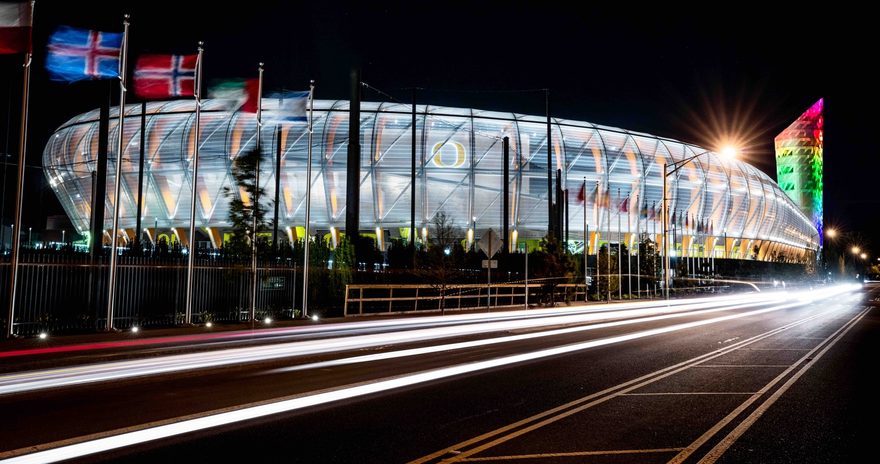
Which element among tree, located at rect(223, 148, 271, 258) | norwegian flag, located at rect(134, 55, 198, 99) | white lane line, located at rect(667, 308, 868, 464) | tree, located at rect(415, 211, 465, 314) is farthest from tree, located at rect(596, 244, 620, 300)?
white lane line, located at rect(667, 308, 868, 464)

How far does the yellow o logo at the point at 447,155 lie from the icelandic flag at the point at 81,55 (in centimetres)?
5108

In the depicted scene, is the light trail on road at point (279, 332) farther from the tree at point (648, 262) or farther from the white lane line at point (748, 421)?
the tree at point (648, 262)

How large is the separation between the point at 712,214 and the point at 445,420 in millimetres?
83342

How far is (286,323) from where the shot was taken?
2080 centimetres

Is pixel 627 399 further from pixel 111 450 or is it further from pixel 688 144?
pixel 688 144

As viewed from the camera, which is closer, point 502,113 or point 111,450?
point 111,450

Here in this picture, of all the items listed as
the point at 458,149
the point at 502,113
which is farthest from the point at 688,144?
the point at 458,149

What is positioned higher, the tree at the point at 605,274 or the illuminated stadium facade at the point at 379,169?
the illuminated stadium facade at the point at 379,169

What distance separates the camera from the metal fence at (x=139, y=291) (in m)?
16.4

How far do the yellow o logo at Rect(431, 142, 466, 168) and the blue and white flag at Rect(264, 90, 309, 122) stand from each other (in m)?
45.8

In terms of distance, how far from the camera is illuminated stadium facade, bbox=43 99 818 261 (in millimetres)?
66188

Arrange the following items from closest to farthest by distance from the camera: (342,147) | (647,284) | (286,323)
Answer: (286,323) < (647,284) < (342,147)

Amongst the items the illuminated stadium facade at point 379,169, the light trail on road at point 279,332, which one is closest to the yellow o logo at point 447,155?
the illuminated stadium facade at point 379,169

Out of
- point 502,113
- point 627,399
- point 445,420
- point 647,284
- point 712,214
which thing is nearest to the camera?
point 445,420
